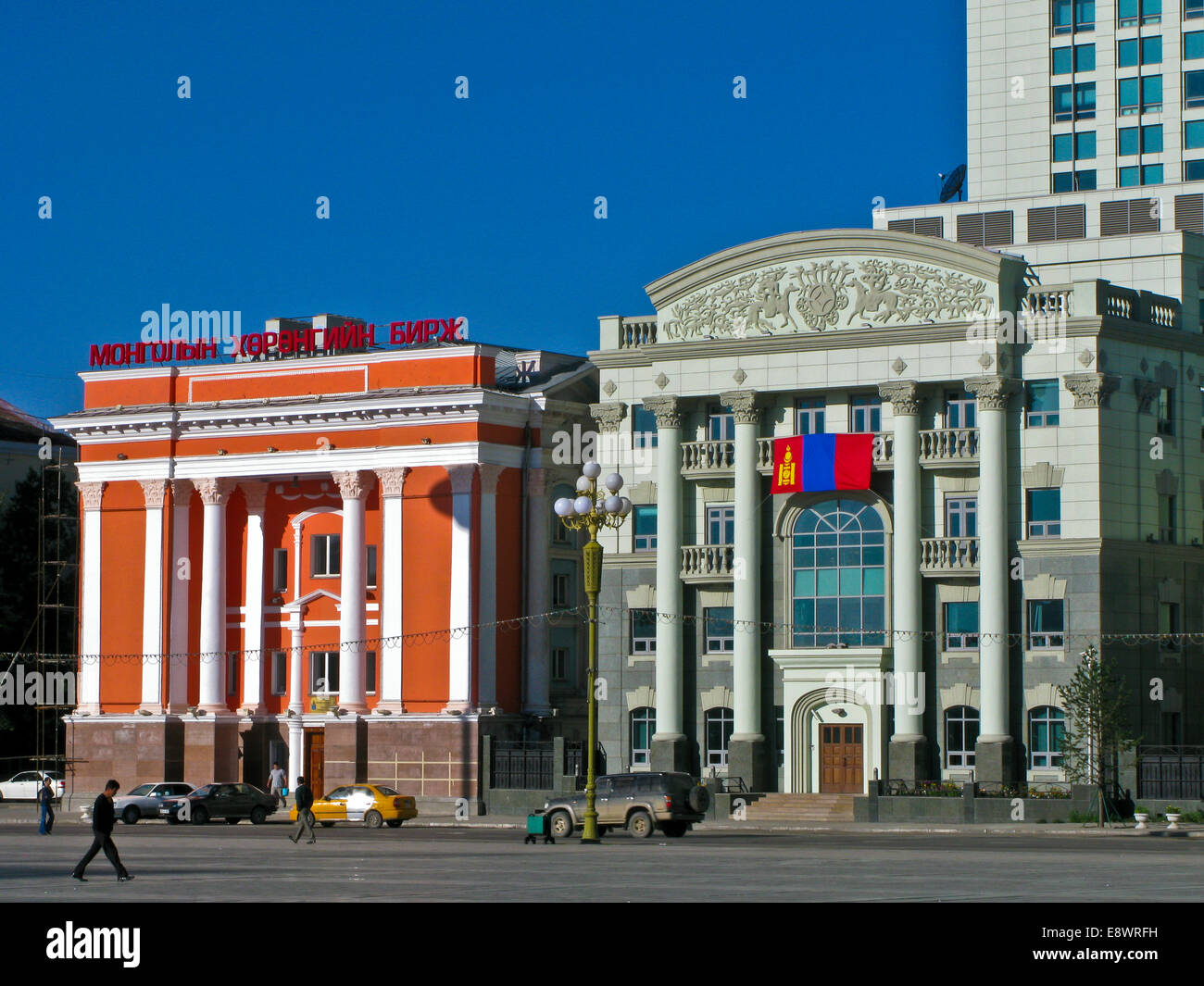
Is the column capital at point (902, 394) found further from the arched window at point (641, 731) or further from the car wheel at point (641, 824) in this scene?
the car wheel at point (641, 824)

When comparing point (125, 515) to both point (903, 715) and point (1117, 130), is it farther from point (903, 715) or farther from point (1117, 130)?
point (1117, 130)

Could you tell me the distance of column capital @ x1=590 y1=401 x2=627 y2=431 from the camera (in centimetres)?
7069

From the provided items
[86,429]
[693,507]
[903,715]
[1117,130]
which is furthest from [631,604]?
[1117,130]

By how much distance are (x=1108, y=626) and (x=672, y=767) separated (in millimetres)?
14314

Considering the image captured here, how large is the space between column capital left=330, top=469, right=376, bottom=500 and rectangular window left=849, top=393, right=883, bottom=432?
17144mm

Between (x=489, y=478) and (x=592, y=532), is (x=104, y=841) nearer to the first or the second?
(x=592, y=532)

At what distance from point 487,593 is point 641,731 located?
6956 mm

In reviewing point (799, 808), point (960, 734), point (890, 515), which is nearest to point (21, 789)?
point (799, 808)

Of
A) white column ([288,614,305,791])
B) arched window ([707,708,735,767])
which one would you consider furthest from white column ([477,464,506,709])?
white column ([288,614,305,791])

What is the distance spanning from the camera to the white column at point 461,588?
70812mm

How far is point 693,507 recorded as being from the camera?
69.8m

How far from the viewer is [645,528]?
7094 cm

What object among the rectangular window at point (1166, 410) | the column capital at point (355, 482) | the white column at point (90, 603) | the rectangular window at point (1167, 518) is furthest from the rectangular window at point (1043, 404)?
the white column at point (90, 603)

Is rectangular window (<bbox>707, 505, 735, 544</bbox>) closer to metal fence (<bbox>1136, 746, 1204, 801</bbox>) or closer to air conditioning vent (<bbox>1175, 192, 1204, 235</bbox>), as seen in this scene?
metal fence (<bbox>1136, 746, 1204, 801</bbox>)
